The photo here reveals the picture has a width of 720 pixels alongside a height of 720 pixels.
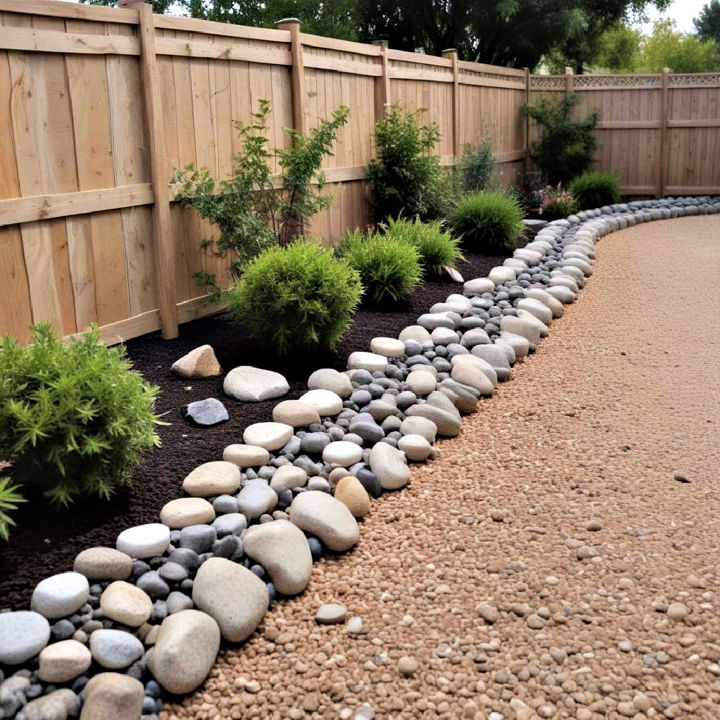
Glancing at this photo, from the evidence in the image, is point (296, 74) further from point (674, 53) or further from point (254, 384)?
point (674, 53)

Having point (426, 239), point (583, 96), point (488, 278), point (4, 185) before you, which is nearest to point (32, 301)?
point (4, 185)

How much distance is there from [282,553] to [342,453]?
856mm

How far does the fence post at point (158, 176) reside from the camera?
4801 millimetres

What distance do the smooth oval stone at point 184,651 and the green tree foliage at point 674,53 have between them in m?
35.9

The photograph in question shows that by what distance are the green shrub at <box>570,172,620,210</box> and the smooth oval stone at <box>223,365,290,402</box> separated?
9.29 m

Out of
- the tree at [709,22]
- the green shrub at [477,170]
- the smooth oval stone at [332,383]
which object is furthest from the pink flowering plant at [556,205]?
Answer: the tree at [709,22]

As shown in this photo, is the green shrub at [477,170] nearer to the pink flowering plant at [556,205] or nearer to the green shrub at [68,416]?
the pink flowering plant at [556,205]

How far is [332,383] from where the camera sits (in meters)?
4.39

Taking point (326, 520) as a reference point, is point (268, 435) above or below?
above

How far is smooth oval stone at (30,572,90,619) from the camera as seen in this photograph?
8.17 ft

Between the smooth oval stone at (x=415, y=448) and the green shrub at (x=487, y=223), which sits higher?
the green shrub at (x=487, y=223)

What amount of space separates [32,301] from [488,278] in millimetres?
4006

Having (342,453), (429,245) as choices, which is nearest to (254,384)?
(342,453)

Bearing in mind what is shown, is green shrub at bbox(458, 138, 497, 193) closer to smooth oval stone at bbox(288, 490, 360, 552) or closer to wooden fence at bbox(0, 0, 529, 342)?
wooden fence at bbox(0, 0, 529, 342)
